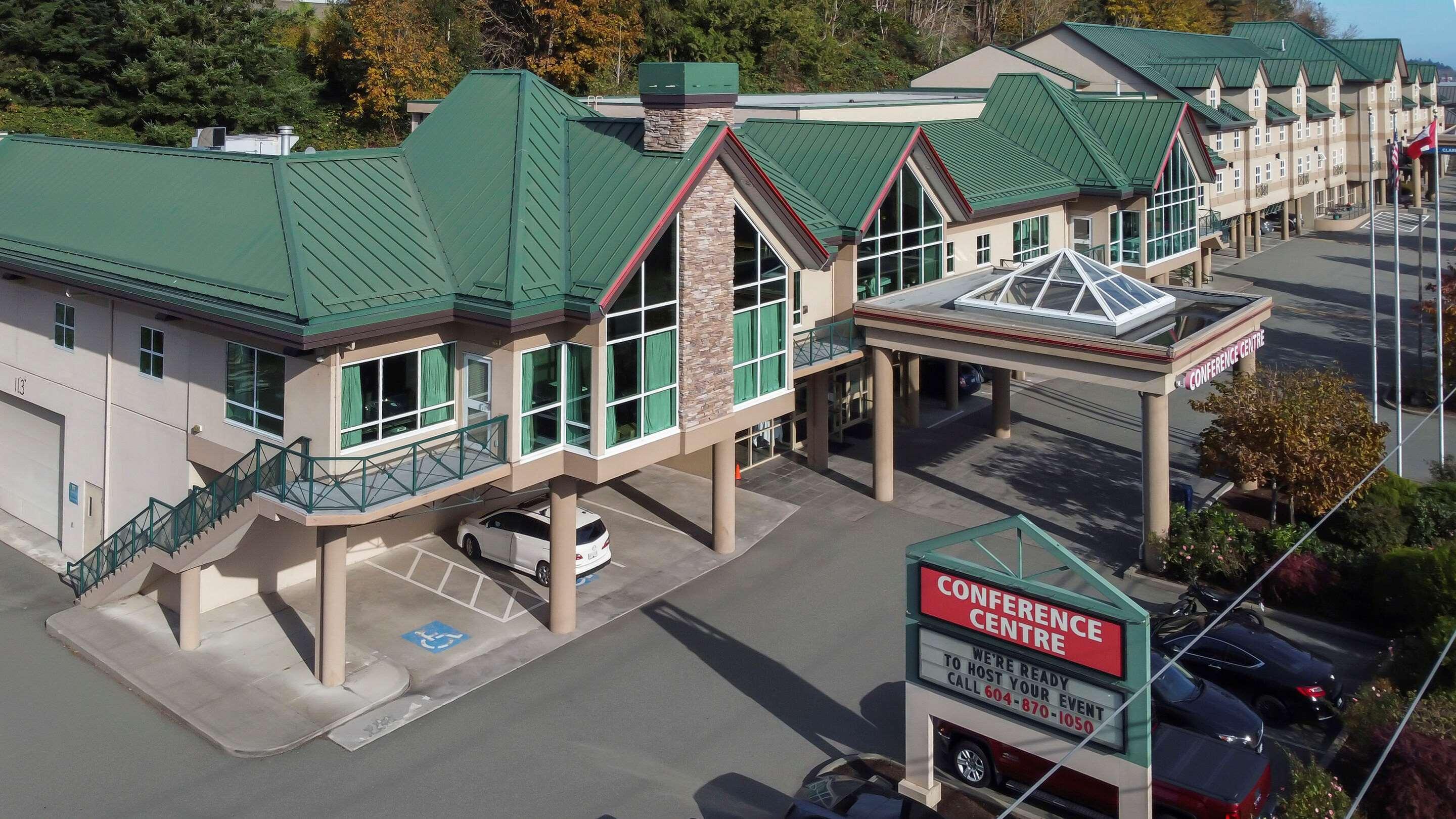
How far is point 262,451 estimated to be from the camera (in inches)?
816

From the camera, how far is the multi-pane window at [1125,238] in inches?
1451

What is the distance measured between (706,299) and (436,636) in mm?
7683

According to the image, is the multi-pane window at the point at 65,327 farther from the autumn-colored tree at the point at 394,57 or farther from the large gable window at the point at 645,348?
the autumn-colored tree at the point at 394,57

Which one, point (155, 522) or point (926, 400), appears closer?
point (155, 522)

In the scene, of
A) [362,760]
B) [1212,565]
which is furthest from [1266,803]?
[362,760]

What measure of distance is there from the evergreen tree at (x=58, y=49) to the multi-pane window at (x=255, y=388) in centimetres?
2958

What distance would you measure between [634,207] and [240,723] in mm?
10419

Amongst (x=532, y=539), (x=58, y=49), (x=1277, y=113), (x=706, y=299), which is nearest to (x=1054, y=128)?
(x=706, y=299)

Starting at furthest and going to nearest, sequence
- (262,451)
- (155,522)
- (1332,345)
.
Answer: (1332,345) < (155,522) < (262,451)

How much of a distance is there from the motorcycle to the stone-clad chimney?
11816mm

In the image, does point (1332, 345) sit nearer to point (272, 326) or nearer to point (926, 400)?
point (926, 400)

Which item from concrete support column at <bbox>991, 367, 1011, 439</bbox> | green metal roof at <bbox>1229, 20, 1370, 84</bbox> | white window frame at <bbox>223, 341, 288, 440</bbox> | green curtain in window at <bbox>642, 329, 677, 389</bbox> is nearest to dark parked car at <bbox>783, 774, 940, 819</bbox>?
green curtain in window at <bbox>642, 329, 677, 389</bbox>

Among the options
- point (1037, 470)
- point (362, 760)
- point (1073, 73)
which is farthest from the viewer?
point (1073, 73)

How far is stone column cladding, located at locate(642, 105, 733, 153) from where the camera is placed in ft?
72.2
